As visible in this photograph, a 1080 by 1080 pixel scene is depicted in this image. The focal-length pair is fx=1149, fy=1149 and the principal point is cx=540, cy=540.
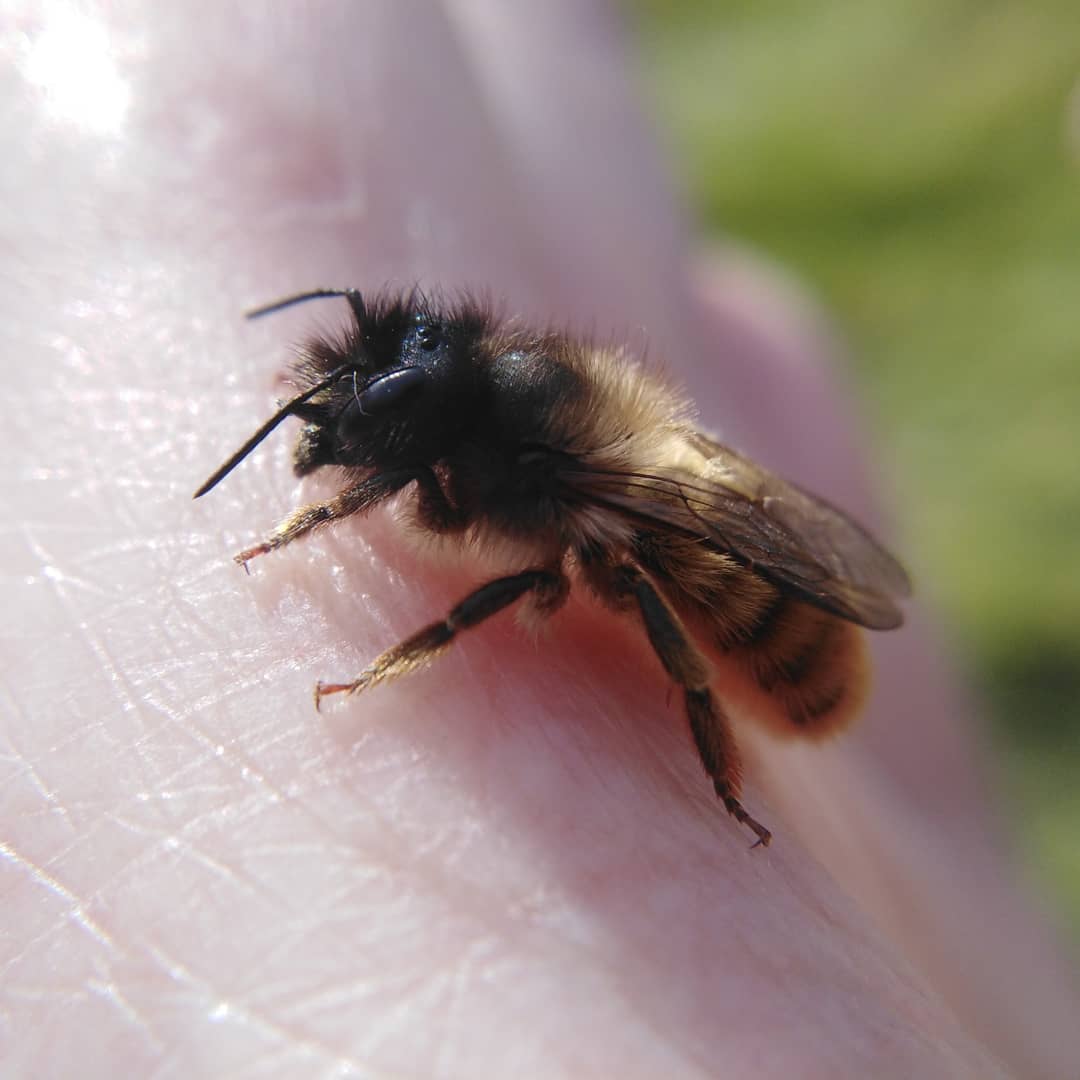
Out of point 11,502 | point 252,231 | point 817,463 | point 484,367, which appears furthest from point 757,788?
point 817,463

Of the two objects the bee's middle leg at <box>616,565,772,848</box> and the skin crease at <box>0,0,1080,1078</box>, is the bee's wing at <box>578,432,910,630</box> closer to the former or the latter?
the bee's middle leg at <box>616,565,772,848</box>

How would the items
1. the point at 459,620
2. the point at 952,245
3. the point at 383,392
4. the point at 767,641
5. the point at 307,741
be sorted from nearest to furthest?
the point at 307,741 < the point at 459,620 < the point at 383,392 < the point at 767,641 < the point at 952,245

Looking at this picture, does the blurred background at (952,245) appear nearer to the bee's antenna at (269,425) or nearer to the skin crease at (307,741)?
the skin crease at (307,741)

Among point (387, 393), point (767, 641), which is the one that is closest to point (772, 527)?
point (767, 641)

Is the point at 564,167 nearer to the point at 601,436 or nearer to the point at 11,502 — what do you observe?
the point at 601,436

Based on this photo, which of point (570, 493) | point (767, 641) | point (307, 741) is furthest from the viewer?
point (767, 641)

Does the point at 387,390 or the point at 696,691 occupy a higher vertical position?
the point at 387,390

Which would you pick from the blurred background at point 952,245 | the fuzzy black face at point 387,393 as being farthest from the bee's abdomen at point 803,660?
the blurred background at point 952,245

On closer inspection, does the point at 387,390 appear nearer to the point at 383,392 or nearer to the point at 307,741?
the point at 383,392
